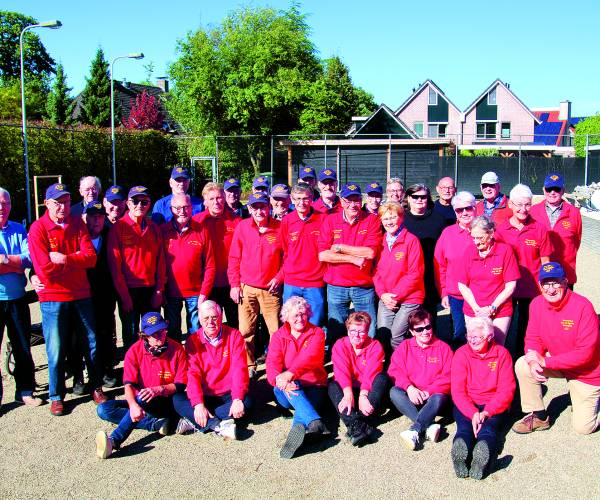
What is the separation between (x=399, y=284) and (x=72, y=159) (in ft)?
52.2

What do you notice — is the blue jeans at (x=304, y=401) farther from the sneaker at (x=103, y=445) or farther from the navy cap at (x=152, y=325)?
the sneaker at (x=103, y=445)

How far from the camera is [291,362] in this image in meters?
5.33

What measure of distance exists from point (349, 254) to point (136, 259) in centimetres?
201

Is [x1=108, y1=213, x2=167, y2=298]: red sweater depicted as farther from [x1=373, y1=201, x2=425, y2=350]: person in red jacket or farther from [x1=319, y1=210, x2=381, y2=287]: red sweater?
[x1=373, y1=201, x2=425, y2=350]: person in red jacket

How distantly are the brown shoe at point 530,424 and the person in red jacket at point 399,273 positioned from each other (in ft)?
4.01

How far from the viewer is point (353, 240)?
589cm

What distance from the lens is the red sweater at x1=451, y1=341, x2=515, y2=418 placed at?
4758mm

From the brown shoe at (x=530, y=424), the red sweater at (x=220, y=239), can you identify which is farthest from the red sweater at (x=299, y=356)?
the brown shoe at (x=530, y=424)

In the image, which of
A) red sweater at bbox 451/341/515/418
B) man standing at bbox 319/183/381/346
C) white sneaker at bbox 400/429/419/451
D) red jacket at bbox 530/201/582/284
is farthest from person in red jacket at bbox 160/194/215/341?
red jacket at bbox 530/201/582/284

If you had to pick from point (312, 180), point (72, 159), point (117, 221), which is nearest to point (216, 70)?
point (72, 159)

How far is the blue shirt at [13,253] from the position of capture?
545 centimetres

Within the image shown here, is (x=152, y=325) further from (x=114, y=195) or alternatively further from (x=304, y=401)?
(x=114, y=195)

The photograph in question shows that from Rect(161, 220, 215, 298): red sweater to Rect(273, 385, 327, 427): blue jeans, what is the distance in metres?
1.42

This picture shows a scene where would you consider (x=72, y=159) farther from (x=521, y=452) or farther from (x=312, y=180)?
(x=521, y=452)
